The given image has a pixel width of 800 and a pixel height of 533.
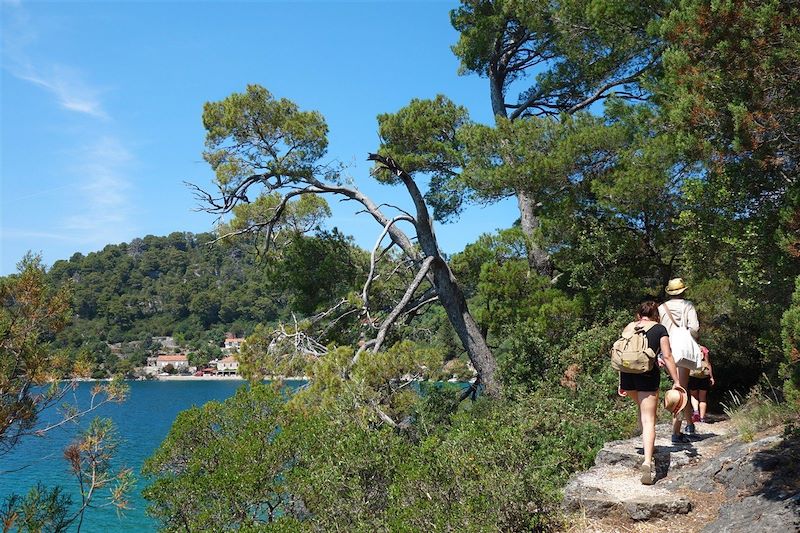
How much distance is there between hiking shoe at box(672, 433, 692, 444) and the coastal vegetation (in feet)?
3.00

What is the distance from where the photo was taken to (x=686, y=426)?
235 inches

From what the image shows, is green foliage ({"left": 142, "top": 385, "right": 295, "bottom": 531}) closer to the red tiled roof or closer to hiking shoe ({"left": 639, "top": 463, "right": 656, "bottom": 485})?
hiking shoe ({"left": 639, "top": 463, "right": 656, "bottom": 485})

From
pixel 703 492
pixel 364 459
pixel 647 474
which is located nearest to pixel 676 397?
pixel 647 474

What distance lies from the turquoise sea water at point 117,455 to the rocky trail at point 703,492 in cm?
547

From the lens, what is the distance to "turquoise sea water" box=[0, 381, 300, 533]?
58.7 feet

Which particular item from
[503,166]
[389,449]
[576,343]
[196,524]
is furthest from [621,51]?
[196,524]

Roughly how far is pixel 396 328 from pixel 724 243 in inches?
242

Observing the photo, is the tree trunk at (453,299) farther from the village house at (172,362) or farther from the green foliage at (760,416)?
the village house at (172,362)

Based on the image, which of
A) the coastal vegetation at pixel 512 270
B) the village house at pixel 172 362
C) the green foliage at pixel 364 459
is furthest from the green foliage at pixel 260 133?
the village house at pixel 172 362

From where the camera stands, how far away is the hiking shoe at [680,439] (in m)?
5.72

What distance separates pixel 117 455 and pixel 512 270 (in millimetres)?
25477

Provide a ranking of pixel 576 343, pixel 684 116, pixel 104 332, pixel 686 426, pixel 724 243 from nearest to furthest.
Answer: pixel 684 116, pixel 686 426, pixel 724 243, pixel 576 343, pixel 104 332

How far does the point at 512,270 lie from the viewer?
31.6 feet

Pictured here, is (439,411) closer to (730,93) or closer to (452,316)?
(452,316)
